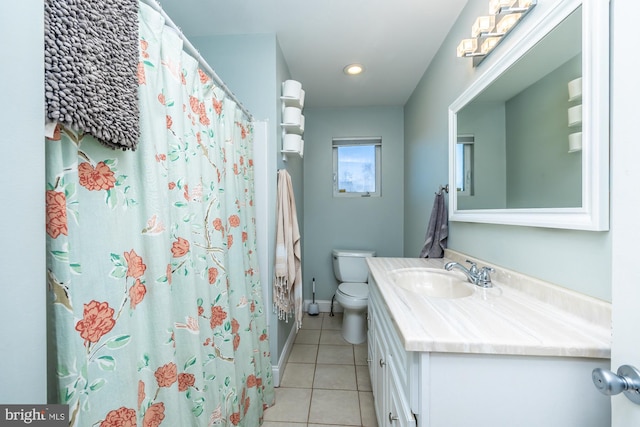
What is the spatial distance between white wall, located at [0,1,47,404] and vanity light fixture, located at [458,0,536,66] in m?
1.48

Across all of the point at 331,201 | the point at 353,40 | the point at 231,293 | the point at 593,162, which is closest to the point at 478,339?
the point at 593,162

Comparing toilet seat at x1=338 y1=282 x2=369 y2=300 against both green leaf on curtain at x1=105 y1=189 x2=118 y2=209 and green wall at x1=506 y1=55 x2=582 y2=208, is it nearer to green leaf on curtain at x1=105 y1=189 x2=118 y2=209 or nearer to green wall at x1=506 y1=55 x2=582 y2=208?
green wall at x1=506 y1=55 x2=582 y2=208

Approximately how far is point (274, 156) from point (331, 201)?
131cm

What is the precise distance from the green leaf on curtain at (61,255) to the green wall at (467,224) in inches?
53.0

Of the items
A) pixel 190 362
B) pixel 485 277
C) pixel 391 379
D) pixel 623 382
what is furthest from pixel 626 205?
pixel 190 362

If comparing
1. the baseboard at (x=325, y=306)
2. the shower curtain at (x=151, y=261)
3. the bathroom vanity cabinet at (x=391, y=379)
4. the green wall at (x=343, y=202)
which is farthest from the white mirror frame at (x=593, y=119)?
the baseboard at (x=325, y=306)

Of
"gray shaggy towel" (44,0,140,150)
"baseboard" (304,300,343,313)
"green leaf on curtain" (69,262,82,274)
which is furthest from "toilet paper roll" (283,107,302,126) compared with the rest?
"baseboard" (304,300,343,313)

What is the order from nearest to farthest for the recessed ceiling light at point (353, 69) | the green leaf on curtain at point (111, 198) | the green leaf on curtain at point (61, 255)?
the green leaf on curtain at point (61, 255) → the green leaf on curtain at point (111, 198) → the recessed ceiling light at point (353, 69)

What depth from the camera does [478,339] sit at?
656 mm

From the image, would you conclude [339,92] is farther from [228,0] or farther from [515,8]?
[515,8]

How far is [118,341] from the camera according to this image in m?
0.61

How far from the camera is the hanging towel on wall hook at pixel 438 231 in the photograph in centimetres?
169

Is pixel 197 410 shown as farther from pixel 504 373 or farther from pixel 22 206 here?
pixel 504 373

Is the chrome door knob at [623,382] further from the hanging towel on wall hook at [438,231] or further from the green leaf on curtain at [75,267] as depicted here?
the hanging towel on wall hook at [438,231]
